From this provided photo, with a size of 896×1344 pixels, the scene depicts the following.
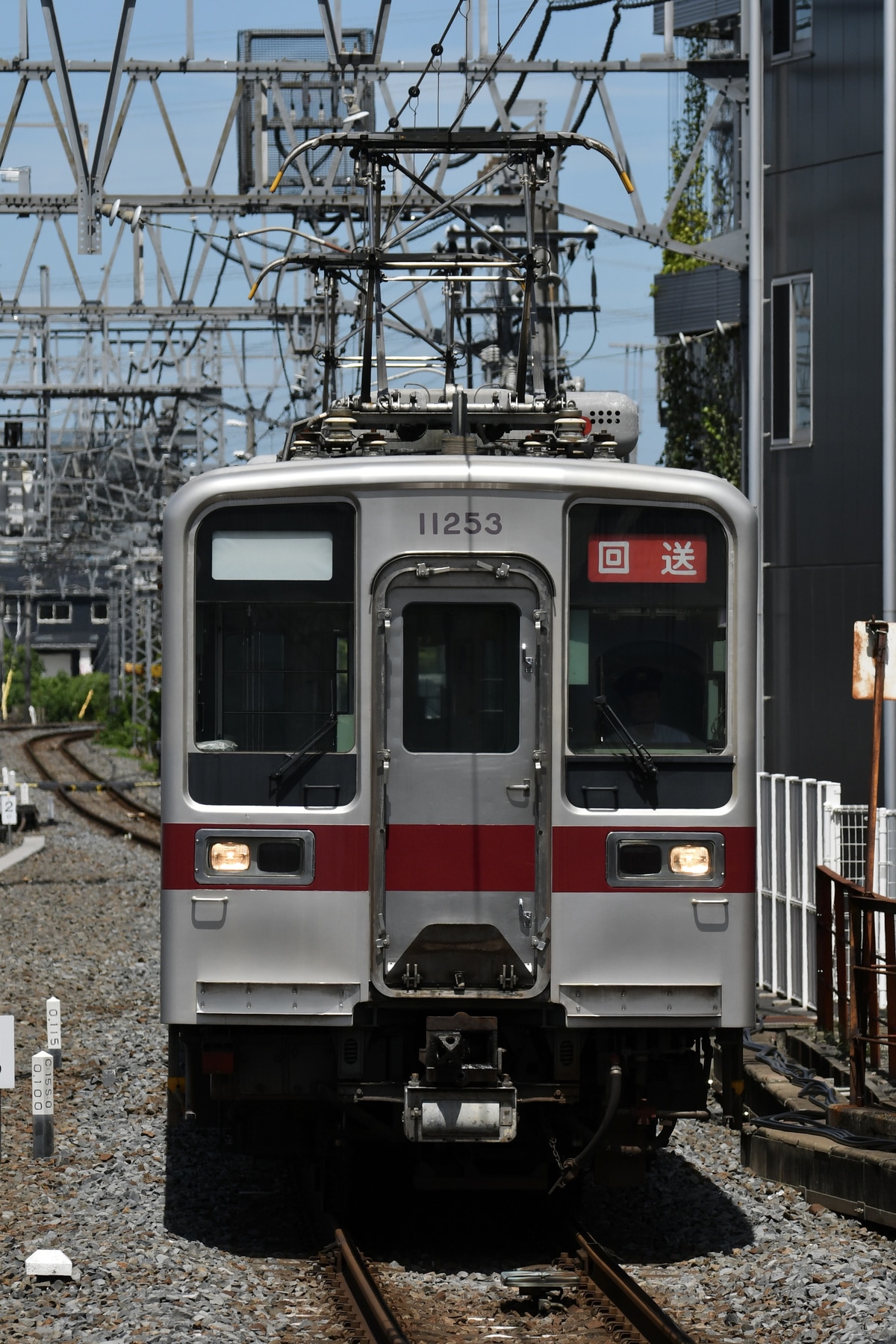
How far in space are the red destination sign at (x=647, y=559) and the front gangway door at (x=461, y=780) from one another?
25 cm

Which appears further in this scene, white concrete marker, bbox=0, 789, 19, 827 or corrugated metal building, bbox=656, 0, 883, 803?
white concrete marker, bbox=0, 789, 19, 827

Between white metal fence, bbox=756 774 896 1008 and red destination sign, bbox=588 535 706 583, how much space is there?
183 inches

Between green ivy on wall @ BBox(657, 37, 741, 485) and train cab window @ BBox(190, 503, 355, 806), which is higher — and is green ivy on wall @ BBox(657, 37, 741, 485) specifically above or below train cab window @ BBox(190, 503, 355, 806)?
above

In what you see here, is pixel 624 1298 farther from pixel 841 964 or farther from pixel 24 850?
pixel 24 850

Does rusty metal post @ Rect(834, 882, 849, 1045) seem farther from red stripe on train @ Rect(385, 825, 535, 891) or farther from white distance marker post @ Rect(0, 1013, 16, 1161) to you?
white distance marker post @ Rect(0, 1013, 16, 1161)

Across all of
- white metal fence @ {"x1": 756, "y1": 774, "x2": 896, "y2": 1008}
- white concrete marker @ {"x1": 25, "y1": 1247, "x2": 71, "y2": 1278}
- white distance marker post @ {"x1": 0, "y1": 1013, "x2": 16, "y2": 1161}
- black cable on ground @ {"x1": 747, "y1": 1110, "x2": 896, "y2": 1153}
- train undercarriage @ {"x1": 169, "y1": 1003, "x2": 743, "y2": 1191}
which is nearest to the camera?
white concrete marker @ {"x1": 25, "y1": 1247, "x2": 71, "y2": 1278}

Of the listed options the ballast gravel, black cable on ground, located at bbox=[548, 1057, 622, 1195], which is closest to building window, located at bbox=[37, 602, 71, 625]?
the ballast gravel

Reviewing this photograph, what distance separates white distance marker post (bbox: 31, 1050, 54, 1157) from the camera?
8.81 m

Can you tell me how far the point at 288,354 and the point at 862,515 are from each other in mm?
14519

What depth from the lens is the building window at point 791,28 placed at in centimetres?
1639

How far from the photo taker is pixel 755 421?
55.0ft

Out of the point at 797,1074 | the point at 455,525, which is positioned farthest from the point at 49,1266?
the point at 797,1074

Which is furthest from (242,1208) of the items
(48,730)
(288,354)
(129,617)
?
(129,617)

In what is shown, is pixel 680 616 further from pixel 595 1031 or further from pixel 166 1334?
pixel 166 1334
